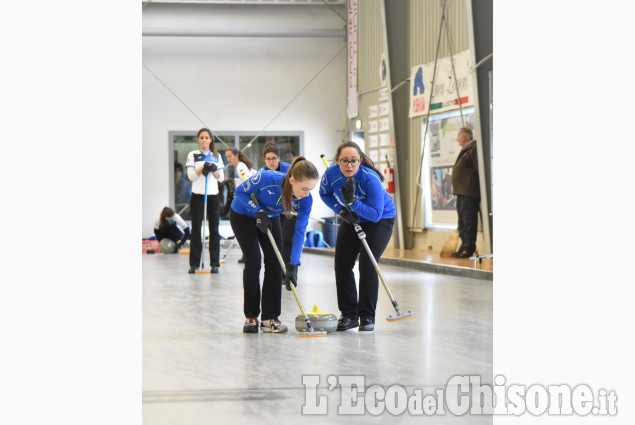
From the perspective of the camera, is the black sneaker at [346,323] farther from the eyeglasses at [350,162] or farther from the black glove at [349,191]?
the eyeglasses at [350,162]

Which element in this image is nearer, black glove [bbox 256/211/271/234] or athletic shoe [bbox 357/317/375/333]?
black glove [bbox 256/211/271/234]

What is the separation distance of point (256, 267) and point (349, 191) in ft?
2.47

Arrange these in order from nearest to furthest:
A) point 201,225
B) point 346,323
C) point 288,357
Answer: point 288,357
point 346,323
point 201,225

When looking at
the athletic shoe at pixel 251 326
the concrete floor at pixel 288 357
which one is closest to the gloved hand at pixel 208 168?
the concrete floor at pixel 288 357

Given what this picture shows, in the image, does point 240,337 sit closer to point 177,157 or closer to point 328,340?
point 328,340

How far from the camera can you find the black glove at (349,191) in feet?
17.1

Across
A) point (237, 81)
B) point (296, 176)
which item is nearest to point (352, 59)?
point (237, 81)

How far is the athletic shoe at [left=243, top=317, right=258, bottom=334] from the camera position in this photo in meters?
5.39

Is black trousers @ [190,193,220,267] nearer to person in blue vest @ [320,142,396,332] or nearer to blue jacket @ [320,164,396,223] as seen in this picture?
person in blue vest @ [320,142,396,332]

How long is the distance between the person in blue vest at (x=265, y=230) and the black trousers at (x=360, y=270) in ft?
1.22

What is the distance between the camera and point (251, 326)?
17.7 ft

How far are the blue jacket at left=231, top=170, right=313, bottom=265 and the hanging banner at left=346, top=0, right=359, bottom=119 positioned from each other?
40.7 ft

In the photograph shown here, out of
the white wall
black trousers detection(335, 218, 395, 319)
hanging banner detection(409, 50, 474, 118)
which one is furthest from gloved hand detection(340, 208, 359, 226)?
the white wall

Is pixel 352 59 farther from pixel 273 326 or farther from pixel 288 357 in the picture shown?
pixel 288 357
